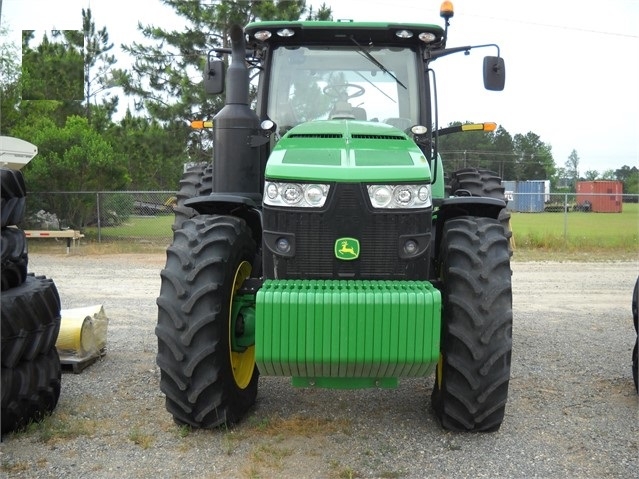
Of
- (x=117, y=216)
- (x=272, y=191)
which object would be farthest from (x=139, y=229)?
(x=272, y=191)

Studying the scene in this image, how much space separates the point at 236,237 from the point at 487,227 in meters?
1.64

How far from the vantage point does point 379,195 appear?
13.9ft

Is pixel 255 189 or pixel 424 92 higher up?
pixel 424 92

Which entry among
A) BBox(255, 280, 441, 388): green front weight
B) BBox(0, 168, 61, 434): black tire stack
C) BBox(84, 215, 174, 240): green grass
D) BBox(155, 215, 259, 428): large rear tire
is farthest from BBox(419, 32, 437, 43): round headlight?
BBox(84, 215, 174, 240): green grass

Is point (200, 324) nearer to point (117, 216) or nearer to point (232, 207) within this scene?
point (232, 207)

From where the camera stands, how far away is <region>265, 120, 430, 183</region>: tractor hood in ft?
13.9

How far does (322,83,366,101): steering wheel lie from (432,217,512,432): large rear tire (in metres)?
1.64

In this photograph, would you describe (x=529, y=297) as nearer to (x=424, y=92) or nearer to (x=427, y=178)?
(x=424, y=92)

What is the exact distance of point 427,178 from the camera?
14.3 ft

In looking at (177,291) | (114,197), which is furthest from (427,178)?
(114,197)

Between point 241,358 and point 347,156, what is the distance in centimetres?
165

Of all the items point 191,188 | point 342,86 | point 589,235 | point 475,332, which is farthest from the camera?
point 589,235

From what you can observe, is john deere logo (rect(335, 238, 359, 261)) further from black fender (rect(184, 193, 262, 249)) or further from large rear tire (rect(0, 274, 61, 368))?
large rear tire (rect(0, 274, 61, 368))

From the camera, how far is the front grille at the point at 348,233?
4.25 meters
